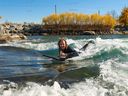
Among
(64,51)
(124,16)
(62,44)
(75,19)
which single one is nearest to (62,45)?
(62,44)

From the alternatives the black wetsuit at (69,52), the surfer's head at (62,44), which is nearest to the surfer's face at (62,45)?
the surfer's head at (62,44)

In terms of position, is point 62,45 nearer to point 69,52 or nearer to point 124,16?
point 69,52

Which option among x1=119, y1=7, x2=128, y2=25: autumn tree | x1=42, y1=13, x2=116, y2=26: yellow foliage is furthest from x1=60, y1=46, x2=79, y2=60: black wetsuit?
x1=42, y1=13, x2=116, y2=26: yellow foliage

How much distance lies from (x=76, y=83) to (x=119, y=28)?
15461 centimetres

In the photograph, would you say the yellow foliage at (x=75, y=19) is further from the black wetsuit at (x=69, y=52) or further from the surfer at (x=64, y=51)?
the surfer at (x=64, y=51)

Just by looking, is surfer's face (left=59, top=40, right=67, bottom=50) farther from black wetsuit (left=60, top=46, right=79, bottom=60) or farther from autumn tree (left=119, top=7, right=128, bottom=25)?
autumn tree (left=119, top=7, right=128, bottom=25)

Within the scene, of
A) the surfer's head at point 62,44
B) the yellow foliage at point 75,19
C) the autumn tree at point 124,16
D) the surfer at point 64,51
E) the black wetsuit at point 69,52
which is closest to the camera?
the surfer's head at point 62,44

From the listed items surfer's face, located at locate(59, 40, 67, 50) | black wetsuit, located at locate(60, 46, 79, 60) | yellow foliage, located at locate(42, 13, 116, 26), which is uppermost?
→ surfer's face, located at locate(59, 40, 67, 50)

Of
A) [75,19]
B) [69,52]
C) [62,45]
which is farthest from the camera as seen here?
[75,19]

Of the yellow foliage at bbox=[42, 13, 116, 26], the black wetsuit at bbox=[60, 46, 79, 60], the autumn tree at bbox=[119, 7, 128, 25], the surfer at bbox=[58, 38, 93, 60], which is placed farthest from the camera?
the yellow foliage at bbox=[42, 13, 116, 26]

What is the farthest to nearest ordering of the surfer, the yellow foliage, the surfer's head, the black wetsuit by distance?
the yellow foliage < the black wetsuit < the surfer < the surfer's head

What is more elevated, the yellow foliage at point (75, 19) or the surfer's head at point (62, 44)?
the surfer's head at point (62, 44)

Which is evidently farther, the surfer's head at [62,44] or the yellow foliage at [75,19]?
the yellow foliage at [75,19]

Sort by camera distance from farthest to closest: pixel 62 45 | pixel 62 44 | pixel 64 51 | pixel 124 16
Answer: pixel 124 16, pixel 64 51, pixel 62 45, pixel 62 44
